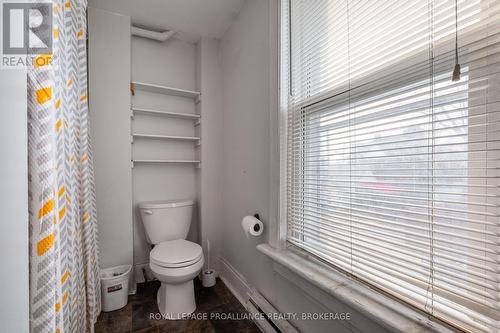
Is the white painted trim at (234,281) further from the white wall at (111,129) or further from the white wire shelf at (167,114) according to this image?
the white wire shelf at (167,114)

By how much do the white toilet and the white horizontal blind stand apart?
86 cm

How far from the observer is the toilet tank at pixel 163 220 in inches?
73.9

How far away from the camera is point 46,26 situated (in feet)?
2.55

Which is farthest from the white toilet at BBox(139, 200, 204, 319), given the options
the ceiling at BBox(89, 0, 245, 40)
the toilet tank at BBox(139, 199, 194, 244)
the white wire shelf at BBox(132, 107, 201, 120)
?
the ceiling at BBox(89, 0, 245, 40)

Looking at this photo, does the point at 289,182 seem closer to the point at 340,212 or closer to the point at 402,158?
the point at 340,212

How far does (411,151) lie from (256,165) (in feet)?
3.17

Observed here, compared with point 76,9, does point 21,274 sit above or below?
below

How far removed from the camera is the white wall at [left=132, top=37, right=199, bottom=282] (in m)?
2.09

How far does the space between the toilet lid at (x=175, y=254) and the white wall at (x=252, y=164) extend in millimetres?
378

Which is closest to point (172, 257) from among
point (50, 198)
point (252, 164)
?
point (252, 164)

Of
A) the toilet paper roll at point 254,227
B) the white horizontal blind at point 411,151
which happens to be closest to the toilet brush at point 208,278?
the toilet paper roll at point 254,227

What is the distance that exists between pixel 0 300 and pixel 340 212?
118 cm

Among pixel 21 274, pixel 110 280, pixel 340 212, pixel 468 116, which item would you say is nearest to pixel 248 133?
pixel 340 212

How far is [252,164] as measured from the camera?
1636mm
